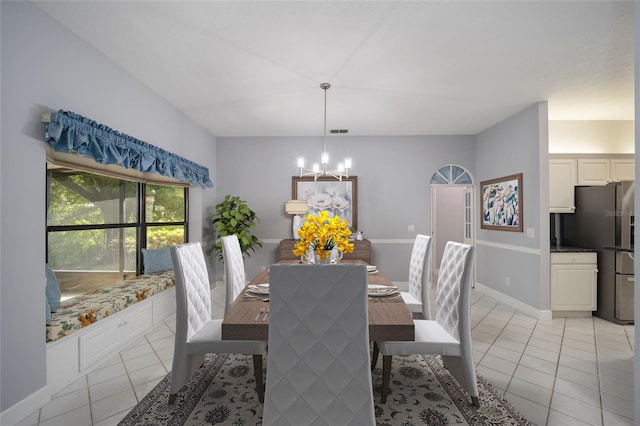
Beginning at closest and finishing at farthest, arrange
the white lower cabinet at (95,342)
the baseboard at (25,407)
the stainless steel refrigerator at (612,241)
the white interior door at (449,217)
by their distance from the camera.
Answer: the baseboard at (25,407) → the white lower cabinet at (95,342) → the stainless steel refrigerator at (612,241) → the white interior door at (449,217)

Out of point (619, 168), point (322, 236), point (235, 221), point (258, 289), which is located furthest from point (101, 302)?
point (619, 168)

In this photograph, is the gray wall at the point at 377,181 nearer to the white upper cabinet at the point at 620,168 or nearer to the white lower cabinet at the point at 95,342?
the white upper cabinet at the point at 620,168

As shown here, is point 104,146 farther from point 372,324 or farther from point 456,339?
point 456,339

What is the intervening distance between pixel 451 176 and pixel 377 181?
4.28 feet

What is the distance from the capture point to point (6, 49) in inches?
74.5

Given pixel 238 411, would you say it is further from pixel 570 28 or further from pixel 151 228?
pixel 570 28

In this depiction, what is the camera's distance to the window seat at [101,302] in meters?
2.29

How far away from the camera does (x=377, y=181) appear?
215 inches

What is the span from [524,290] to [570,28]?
3.09 meters

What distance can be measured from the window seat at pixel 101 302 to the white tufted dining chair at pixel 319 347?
190 centimetres

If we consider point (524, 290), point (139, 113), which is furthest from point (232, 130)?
point (524, 290)

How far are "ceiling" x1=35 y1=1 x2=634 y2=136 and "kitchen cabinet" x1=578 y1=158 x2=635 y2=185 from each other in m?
0.65

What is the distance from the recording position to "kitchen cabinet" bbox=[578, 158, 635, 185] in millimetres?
4191

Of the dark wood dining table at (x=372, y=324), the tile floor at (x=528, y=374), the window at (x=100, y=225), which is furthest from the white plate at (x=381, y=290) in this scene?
the window at (x=100, y=225)
